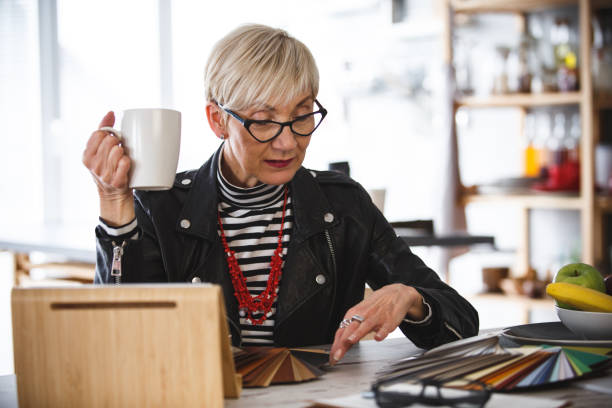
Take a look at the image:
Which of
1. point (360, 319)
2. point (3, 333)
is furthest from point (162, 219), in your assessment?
point (3, 333)

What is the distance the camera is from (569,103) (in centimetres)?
322

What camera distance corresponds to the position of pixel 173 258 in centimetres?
142

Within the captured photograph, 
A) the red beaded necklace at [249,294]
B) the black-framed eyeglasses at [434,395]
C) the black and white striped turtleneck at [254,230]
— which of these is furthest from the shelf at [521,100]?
the black-framed eyeglasses at [434,395]

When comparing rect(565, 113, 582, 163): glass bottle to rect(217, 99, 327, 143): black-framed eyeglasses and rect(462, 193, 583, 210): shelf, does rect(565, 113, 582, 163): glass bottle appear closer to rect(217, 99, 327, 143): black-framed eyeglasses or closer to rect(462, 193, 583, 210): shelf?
rect(462, 193, 583, 210): shelf

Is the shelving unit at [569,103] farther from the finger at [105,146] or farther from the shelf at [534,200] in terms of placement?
the finger at [105,146]

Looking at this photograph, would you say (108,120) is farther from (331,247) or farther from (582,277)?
(582,277)

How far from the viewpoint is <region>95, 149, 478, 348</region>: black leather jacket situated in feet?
4.65

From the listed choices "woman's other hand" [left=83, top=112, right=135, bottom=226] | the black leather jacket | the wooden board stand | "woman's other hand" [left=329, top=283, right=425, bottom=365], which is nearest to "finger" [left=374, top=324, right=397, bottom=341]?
"woman's other hand" [left=329, top=283, right=425, bottom=365]

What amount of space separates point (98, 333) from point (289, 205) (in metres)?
0.78

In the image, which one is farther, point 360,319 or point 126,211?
point 126,211

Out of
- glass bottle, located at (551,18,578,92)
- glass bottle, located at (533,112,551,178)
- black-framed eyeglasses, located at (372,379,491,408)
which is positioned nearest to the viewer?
black-framed eyeglasses, located at (372,379,491,408)

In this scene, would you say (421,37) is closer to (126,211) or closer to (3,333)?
(3,333)

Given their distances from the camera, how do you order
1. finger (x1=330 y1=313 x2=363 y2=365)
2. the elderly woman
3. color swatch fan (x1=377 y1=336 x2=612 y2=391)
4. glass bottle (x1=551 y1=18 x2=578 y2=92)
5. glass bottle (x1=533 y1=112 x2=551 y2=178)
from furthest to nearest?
glass bottle (x1=533 y1=112 x2=551 y2=178), glass bottle (x1=551 y1=18 x2=578 y2=92), the elderly woman, finger (x1=330 y1=313 x2=363 y2=365), color swatch fan (x1=377 y1=336 x2=612 y2=391)

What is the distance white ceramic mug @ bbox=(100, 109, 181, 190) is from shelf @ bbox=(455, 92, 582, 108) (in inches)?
96.8
